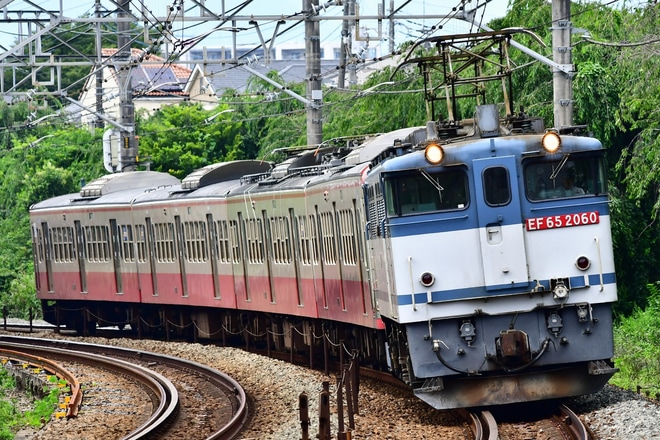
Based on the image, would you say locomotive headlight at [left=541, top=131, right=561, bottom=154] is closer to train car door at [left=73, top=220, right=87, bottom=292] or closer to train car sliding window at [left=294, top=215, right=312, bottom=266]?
train car sliding window at [left=294, top=215, right=312, bottom=266]

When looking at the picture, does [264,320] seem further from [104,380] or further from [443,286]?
[443,286]

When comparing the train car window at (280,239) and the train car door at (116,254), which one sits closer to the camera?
the train car window at (280,239)

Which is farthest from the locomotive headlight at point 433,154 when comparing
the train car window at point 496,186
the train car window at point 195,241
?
the train car window at point 195,241

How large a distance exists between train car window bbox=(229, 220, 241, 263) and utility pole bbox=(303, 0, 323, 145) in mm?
2074

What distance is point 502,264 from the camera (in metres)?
12.7

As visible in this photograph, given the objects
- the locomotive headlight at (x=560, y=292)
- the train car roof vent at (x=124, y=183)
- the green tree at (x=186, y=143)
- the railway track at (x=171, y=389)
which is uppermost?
the green tree at (x=186, y=143)

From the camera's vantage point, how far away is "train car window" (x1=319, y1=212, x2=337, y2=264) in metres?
18.2

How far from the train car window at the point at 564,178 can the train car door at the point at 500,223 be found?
20cm

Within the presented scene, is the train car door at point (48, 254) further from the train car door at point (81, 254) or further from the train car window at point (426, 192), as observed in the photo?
the train car window at point (426, 192)

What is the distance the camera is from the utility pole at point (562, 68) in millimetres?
16312

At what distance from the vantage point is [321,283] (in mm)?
19328

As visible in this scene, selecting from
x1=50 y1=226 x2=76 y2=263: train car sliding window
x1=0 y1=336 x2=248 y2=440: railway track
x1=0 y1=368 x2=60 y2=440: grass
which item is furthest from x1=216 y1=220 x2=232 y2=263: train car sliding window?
x1=50 y1=226 x2=76 y2=263: train car sliding window

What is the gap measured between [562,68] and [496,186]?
3983mm

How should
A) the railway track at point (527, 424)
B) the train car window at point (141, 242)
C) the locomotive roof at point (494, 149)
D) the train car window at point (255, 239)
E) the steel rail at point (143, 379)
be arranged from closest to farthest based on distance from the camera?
1. the railway track at point (527, 424)
2. the locomotive roof at point (494, 149)
3. the steel rail at point (143, 379)
4. the train car window at point (255, 239)
5. the train car window at point (141, 242)
